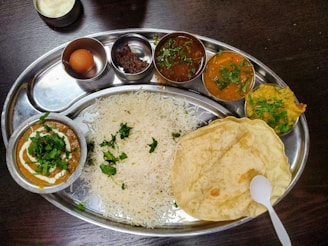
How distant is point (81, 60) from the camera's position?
2846 millimetres

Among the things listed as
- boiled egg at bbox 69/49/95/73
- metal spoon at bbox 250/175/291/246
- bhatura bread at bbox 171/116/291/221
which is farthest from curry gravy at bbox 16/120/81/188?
metal spoon at bbox 250/175/291/246

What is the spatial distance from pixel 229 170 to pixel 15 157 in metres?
1.61

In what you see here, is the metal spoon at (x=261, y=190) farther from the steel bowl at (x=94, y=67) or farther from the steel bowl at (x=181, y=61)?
the steel bowl at (x=94, y=67)

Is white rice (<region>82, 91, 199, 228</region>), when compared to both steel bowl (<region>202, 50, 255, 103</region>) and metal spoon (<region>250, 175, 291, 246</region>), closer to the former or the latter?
steel bowl (<region>202, 50, 255, 103</region>)

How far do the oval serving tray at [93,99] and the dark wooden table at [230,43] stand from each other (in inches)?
5.3

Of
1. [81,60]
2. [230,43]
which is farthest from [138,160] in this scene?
[230,43]

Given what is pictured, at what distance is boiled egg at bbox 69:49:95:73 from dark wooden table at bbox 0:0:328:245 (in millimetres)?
340

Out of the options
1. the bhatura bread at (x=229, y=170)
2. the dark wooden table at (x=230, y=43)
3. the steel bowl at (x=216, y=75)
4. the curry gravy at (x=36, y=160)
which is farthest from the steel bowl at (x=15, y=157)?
the steel bowl at (x=216, y=75)

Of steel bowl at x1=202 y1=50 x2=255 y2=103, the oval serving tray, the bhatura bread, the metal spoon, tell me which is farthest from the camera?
the oval serving tray

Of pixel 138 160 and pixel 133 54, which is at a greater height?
pixel 133 54

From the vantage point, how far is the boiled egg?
2.85 m

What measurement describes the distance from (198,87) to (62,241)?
5.55ft

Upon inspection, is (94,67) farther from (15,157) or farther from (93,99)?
(15,157)

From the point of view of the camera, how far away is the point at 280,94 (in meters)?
2.81
